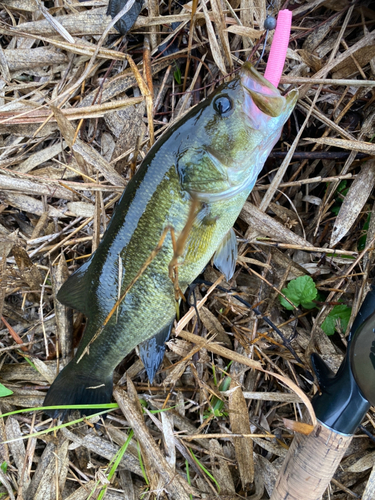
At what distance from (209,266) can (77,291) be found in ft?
3.28

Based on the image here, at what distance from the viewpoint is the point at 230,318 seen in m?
2.92

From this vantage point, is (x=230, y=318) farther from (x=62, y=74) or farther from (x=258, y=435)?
(x=62, y=74)

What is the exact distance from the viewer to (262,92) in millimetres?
2113

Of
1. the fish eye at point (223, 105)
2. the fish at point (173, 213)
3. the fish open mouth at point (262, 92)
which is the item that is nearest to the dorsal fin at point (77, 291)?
the fish at point (173, 213)

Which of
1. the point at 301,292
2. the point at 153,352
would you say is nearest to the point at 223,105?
the point at 301,292

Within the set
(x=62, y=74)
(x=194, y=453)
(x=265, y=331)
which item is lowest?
(x=194, y=453)

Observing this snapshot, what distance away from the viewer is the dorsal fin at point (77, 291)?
2602mm

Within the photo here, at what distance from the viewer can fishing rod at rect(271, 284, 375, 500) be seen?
2.01m

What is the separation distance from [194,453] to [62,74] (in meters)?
3.28

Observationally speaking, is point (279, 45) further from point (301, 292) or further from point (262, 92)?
point (301, 292)

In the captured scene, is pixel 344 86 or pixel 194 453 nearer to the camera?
pixel 344 86

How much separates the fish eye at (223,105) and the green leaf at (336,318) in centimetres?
160

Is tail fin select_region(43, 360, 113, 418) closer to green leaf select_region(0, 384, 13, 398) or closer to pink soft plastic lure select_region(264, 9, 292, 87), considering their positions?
green leaf select_region(0, 384, 13, 398)

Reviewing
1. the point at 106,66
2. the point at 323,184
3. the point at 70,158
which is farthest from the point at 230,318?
the point at 106,66
